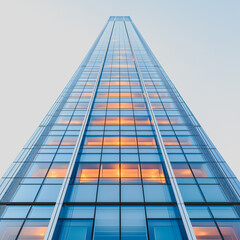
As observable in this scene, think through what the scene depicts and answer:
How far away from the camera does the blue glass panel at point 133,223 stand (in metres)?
12.4

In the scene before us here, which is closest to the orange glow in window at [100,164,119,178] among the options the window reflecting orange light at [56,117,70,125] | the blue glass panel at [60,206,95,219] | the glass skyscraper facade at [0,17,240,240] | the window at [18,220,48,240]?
the glass skyscraper facade at [0,17,240,240]

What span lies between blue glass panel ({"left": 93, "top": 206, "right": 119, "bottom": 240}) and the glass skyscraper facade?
0.23 feet

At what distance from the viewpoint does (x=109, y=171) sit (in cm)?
1784

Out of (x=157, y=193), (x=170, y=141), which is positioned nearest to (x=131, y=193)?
(x=157, y=193)

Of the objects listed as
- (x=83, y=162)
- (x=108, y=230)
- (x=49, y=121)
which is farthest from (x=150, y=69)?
(x=108, y=230)

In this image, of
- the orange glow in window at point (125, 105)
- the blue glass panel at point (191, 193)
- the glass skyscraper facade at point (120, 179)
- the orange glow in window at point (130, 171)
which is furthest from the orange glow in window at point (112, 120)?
the blue glass panel at point (191, 193)

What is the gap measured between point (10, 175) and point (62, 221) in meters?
7.40

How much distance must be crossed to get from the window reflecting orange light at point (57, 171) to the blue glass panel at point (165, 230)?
8821 millimetres

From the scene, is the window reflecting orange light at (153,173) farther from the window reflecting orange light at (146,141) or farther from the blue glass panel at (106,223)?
the blue glass panel at (106,223)

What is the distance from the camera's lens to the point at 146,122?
25.3 m

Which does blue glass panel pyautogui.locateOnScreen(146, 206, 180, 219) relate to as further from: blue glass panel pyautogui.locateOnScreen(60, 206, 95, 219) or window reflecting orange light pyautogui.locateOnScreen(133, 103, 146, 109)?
window reflecting orange light pyautogui.locateOnScreen(133, 103, 146, 109)

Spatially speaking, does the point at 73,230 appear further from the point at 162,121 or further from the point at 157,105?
the point at 157,105

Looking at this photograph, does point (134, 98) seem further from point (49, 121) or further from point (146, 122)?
point (49, 121)

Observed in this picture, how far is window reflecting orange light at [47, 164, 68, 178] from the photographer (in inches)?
681
